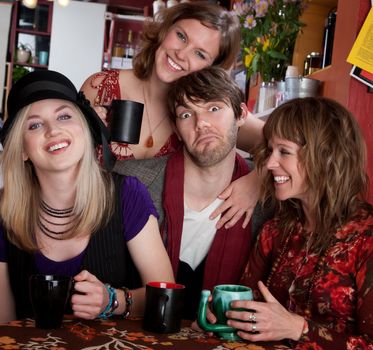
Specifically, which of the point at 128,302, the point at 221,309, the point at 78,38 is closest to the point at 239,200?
the point at 128,302

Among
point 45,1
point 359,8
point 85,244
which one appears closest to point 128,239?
point 85,244

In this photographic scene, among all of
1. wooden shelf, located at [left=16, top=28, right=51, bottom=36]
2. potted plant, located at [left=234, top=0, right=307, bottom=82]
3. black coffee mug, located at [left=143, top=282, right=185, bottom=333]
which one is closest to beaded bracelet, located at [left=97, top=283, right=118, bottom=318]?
black coffee mug, located at [left=143, top=282, right=185, bottom=333]

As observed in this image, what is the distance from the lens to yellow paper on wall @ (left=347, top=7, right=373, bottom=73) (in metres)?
2.09

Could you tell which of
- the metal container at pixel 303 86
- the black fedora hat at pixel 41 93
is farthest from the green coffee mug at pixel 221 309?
the metal container at pixel 303 86

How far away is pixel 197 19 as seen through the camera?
213cm

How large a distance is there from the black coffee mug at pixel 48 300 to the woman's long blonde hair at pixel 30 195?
445mm

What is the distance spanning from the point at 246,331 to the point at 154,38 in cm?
145

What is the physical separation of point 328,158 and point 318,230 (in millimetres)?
182

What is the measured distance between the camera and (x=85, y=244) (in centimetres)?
157

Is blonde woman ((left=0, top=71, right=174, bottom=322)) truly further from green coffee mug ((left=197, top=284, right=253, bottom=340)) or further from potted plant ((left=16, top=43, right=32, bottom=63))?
potted plant ((left=16, top=43, right=32, bottom=63))

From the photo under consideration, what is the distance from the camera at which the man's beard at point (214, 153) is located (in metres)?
1.79

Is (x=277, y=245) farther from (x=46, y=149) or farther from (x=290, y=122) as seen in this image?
(x=46, y=149)

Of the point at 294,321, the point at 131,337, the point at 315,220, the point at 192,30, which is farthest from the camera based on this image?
the point at 192,30

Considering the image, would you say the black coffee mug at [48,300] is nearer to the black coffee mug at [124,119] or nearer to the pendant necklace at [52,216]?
the pendant necklace at [52,216]
